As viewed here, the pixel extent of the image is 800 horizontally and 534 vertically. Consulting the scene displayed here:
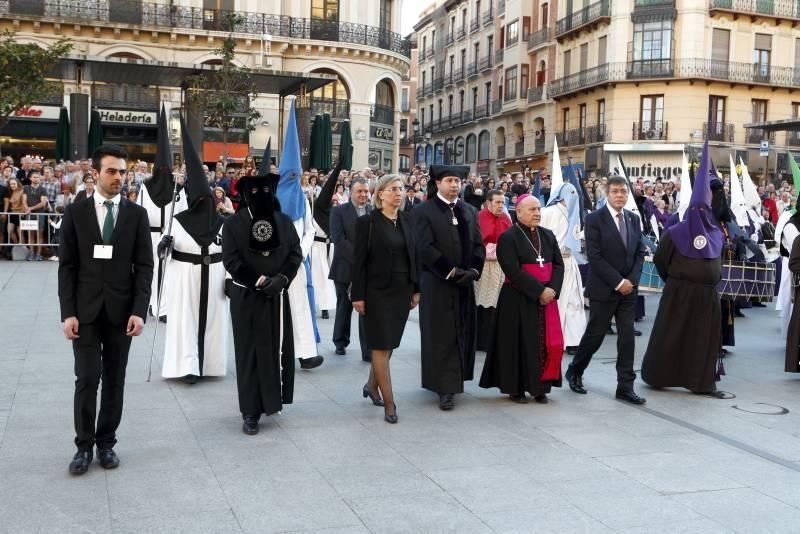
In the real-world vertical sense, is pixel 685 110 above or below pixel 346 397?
above

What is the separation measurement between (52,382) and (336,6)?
3602 centimetres

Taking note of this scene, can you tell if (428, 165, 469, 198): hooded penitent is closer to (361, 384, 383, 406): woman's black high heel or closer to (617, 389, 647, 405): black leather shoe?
(361, 384, 383, 406): woman's black high heel

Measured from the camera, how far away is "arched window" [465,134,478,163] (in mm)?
61144

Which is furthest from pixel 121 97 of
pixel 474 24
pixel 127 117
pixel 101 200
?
pixel 101 200

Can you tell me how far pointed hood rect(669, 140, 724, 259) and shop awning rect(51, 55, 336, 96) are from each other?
1940cm

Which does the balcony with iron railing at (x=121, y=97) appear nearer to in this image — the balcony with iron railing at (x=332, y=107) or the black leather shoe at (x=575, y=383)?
the balcony with iron railing at (x=332, y=107)

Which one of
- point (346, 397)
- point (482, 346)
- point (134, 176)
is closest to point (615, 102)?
point (134, 176)

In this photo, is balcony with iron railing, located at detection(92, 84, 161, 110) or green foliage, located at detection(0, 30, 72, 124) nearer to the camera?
green foliage, located at detection(0, 30, 72, 124)

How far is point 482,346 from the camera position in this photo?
10.3 m

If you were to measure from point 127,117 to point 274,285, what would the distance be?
3214 centimetres

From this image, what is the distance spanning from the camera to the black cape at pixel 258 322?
21.7 feet

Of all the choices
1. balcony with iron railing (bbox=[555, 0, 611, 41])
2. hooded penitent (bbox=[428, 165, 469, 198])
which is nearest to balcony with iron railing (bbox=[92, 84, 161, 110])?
balcony with iron railing (bbox=[555, 0, 611, 41])

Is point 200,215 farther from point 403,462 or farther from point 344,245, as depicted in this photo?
point 403,462

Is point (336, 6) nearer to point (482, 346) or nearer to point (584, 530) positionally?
point (482, 346)
